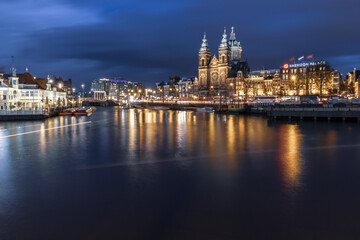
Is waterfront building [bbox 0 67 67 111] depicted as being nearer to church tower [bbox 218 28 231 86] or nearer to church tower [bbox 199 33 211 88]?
church tower [bbox 218 28 231 86]

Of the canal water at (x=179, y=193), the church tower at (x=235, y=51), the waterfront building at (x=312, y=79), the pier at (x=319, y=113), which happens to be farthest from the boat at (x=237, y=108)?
the church tower at (x=235, y=51)

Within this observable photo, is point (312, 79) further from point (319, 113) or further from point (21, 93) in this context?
point (21, 93)

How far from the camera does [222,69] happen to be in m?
174

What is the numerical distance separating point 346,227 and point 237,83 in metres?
155

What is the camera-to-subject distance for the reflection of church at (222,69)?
169 m

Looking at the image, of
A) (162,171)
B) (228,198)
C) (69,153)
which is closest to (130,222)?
(228,198)

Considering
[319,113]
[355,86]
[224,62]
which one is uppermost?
[224,62]

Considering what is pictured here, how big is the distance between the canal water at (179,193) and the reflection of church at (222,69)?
142231 millimetres

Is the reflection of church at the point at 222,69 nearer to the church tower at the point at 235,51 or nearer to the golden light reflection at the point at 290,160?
the church tower at the point at 235,51

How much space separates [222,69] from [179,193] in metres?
166

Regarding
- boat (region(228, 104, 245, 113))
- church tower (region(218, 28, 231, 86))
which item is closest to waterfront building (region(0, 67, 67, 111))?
boat (region(228, 104, 245, 113))

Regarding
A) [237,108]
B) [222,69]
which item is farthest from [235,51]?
[237,108]

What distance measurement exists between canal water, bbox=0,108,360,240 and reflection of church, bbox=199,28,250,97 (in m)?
142

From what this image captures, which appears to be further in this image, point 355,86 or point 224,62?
point 224,62
